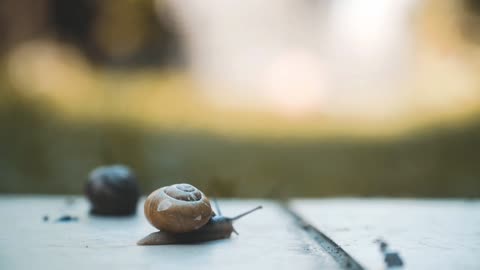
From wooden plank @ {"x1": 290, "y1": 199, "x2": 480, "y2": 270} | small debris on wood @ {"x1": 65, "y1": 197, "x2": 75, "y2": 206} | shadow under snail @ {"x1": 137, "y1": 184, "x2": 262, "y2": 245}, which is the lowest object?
small debris on wood @ {"x1": 65, "y1": 197, "x2": 75, "y2": 206}

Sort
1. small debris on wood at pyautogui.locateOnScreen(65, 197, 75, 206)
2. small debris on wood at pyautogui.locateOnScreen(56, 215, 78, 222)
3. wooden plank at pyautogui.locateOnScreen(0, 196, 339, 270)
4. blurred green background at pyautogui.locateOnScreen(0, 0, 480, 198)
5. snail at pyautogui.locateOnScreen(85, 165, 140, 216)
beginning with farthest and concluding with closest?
blurred green background at pyautogui.locateOnScreen(0, 0, 480, 198) → small debris on wood at pyautogui.locateOnScreen(65, 197, 75, 206) → snail at pyautogui.locateOnScreen(85, 165, 140, 216) → small debris on wood at pyautogui.locateOnScreen(56, 215, 78, 222) → wooden plank at pyautogui.locateOnScreen(0, 196, 339, 270)

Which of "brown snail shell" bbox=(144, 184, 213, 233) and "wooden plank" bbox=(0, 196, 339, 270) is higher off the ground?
"brown snail shell" bbox=(144, 184, 213, 233)

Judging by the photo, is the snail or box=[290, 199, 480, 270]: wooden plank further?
the snail

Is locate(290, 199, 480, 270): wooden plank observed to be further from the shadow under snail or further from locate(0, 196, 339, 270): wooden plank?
the shadow under snail

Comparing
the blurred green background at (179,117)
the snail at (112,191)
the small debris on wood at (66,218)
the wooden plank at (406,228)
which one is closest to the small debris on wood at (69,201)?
the snail at (112,191)

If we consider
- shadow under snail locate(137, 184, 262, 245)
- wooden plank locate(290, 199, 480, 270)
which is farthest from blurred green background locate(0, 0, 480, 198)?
shadow under snail locate(137, 184, 262, 245)

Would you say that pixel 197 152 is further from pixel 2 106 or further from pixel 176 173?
pixel 2 106

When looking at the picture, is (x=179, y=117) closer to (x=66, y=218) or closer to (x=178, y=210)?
(x=66, y=218)

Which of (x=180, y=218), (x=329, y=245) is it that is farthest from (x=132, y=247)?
(x=329, y=245)
